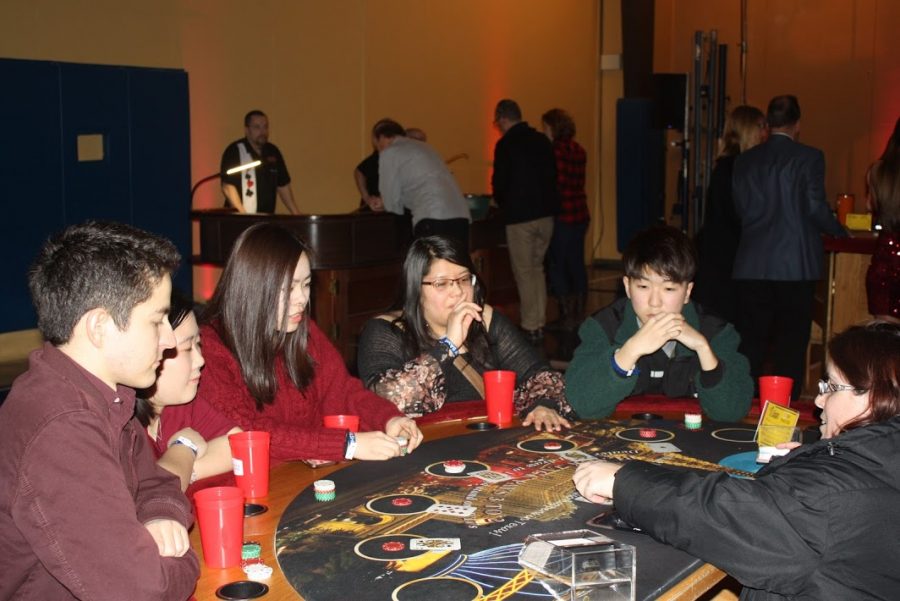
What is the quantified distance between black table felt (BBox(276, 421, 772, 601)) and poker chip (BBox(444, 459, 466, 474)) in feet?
0.07

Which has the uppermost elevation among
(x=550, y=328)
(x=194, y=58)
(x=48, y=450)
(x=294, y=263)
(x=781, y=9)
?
(x=781, y=9)

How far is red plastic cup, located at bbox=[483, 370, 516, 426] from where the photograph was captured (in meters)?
2.83

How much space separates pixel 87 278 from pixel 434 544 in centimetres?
79

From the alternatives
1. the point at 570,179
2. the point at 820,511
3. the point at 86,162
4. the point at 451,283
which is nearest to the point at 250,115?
the point at 86,162

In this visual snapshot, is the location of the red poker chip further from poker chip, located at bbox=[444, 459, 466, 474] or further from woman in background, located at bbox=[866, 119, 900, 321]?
woman in background, located at bbox=[866, 119, 900, 321]

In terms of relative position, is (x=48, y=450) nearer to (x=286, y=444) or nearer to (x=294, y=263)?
(x=286, y=444)

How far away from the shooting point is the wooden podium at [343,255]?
23.4ft

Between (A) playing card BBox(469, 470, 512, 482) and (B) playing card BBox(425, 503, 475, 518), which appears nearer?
(B) playing card BBox(425, 503, 475, 518)

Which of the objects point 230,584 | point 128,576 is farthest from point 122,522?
point 230,584

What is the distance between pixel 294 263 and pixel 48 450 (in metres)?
1.26

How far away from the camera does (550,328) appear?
27.9ft

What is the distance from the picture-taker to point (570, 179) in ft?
30.3

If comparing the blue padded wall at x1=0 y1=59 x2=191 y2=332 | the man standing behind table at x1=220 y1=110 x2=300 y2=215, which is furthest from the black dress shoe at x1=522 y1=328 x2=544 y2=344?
the blue padded wall at x1=0 y1=59 x2=191 y2=332

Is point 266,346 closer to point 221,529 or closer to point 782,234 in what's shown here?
point 221,529
